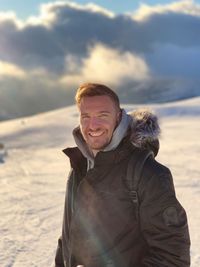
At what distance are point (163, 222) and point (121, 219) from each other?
7.9 inches

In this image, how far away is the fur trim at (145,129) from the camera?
221 cm

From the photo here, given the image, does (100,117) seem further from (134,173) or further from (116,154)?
(134,173)

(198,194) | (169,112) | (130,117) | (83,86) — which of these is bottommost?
(198,194)

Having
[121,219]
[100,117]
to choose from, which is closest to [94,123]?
[100,117]

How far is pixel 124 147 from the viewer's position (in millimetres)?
2170

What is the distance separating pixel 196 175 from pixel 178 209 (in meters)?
8.65

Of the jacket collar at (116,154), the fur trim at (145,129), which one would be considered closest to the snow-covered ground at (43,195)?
the fur trim at (145,129)

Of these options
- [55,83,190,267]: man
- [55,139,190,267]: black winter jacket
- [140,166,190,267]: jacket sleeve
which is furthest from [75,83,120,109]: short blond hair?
[140,166,190,267]: jacket sleeve

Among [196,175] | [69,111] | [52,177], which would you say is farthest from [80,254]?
[69,111]

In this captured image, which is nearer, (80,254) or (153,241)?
(153,241)

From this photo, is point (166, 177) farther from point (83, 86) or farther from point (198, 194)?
point (198, 194)

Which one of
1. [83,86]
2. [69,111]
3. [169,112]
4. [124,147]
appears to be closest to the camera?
[124,147]

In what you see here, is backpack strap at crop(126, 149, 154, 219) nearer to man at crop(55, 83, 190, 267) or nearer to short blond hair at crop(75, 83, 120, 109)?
man at crop(55, 83, 190, 267)

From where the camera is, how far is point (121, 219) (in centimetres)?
213
